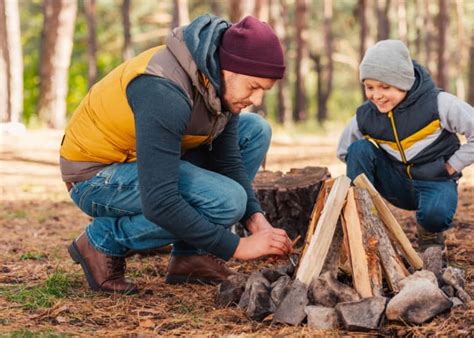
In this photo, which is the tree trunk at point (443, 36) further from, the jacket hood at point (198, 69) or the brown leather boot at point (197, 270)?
the jacket hood at point (198, 69)

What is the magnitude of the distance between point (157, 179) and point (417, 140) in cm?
202

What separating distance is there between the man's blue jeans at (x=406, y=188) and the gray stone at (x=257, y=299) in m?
1.52

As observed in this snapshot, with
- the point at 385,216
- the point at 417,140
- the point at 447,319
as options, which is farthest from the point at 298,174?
the point at 447,319

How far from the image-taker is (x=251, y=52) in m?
3.43

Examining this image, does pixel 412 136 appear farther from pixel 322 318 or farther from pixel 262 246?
pixel 322 318

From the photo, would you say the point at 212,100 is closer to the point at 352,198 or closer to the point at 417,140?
the point at 352,198

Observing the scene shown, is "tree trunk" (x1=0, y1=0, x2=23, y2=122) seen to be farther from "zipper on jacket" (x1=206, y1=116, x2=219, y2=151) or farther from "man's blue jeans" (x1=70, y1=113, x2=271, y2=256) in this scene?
"zipper on jacket" (x1=206, y1=116, x2=219, y2=151)


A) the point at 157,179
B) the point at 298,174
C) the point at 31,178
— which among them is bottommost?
the point at 31,178

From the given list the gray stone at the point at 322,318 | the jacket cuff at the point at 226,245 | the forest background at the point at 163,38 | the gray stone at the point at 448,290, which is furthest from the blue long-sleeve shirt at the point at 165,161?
the forest background at the point at 163,38

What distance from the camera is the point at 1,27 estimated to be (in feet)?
47.3

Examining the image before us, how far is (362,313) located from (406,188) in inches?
74.8

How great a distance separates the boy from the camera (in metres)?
4.62

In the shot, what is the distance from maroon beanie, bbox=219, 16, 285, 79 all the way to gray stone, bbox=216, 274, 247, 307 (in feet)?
3.49

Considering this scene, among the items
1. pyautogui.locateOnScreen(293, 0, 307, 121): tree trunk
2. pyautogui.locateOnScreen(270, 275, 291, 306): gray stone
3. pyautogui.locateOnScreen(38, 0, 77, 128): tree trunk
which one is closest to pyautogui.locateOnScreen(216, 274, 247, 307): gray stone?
pyautogui.locateOnScreen(270, 275, 291, 306): gray stone
